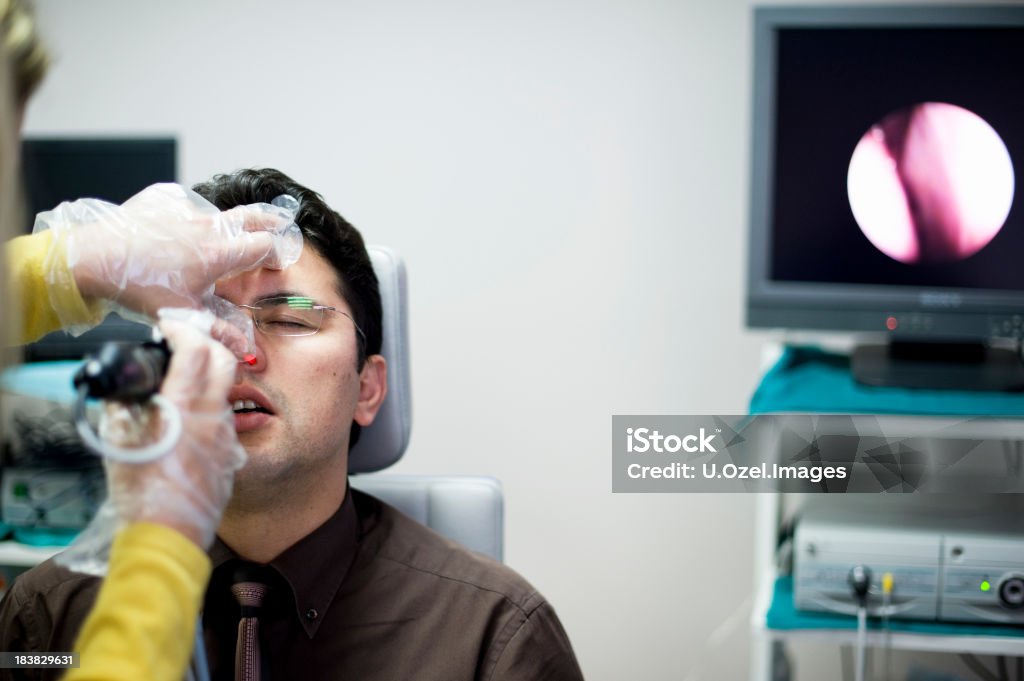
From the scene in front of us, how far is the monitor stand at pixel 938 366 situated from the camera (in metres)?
1.74

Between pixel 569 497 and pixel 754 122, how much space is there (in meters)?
0.99

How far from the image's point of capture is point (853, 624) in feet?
5.34

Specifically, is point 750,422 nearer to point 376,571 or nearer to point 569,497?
point 376,571

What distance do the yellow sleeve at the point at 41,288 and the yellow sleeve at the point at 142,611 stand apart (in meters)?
0.42

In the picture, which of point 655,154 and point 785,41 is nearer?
point 785,41

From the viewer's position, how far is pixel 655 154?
7.59 ft

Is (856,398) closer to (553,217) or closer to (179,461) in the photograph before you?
(553,217)

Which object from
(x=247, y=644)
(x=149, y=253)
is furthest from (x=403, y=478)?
(x=149, y=253)

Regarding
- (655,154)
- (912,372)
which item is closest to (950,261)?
(912,372)

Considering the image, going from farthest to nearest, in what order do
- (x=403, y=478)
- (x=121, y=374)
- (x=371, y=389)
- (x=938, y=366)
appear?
(x=938, y=366) → (x=403, y=478) → (x=371, y=389) → (x=121, y=374)

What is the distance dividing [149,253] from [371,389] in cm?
40

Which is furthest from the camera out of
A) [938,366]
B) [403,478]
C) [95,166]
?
[95,166]

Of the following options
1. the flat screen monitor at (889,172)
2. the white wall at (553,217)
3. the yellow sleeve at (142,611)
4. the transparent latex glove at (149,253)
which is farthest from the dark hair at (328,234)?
the white wall at (553,217)

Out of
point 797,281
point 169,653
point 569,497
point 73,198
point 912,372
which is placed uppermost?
point 73,198
